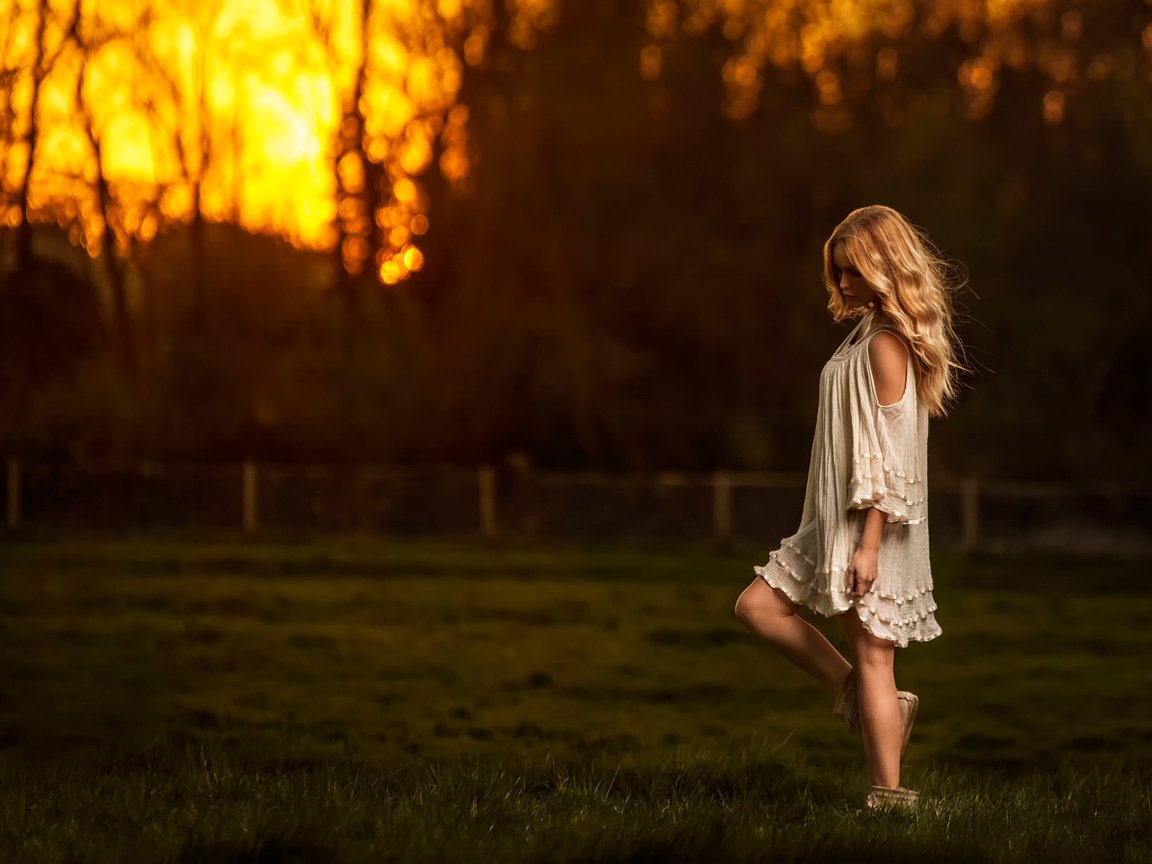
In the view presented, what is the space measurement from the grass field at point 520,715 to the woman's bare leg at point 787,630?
43 cm

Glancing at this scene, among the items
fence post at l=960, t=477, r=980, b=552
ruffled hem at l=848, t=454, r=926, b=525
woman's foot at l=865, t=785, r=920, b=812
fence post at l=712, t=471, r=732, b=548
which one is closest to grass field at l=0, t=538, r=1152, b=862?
woman's foot at l=865, t=785, r=920, b=812

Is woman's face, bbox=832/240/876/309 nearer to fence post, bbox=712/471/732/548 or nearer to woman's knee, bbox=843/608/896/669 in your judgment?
woman's knee, bbox=843/608/896/669

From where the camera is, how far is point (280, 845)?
4723mm

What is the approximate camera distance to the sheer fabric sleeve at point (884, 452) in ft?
17.8

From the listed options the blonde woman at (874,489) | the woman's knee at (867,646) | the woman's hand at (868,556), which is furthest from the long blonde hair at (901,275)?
the woman's knee at (867,646)

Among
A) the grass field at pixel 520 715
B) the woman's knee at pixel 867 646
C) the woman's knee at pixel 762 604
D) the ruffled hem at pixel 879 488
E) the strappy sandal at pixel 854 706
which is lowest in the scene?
the grass field at pixel 520 715

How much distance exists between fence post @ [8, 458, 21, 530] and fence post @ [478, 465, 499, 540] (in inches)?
→ 290

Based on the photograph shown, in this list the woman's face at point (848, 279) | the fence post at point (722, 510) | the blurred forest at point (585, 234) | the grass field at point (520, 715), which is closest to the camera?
the grass field at point (520, 715)

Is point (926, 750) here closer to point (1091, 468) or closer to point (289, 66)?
point (1091, 468)

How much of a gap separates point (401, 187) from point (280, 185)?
201 cm

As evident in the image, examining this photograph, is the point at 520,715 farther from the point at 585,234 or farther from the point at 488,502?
the point at 585,234

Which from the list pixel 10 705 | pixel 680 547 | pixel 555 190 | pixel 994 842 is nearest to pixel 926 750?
pixel 994 842

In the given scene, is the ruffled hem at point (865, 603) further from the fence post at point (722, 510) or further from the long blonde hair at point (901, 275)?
the fence post at point (722, 510)

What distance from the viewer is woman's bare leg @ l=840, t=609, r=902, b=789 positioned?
556 cm
